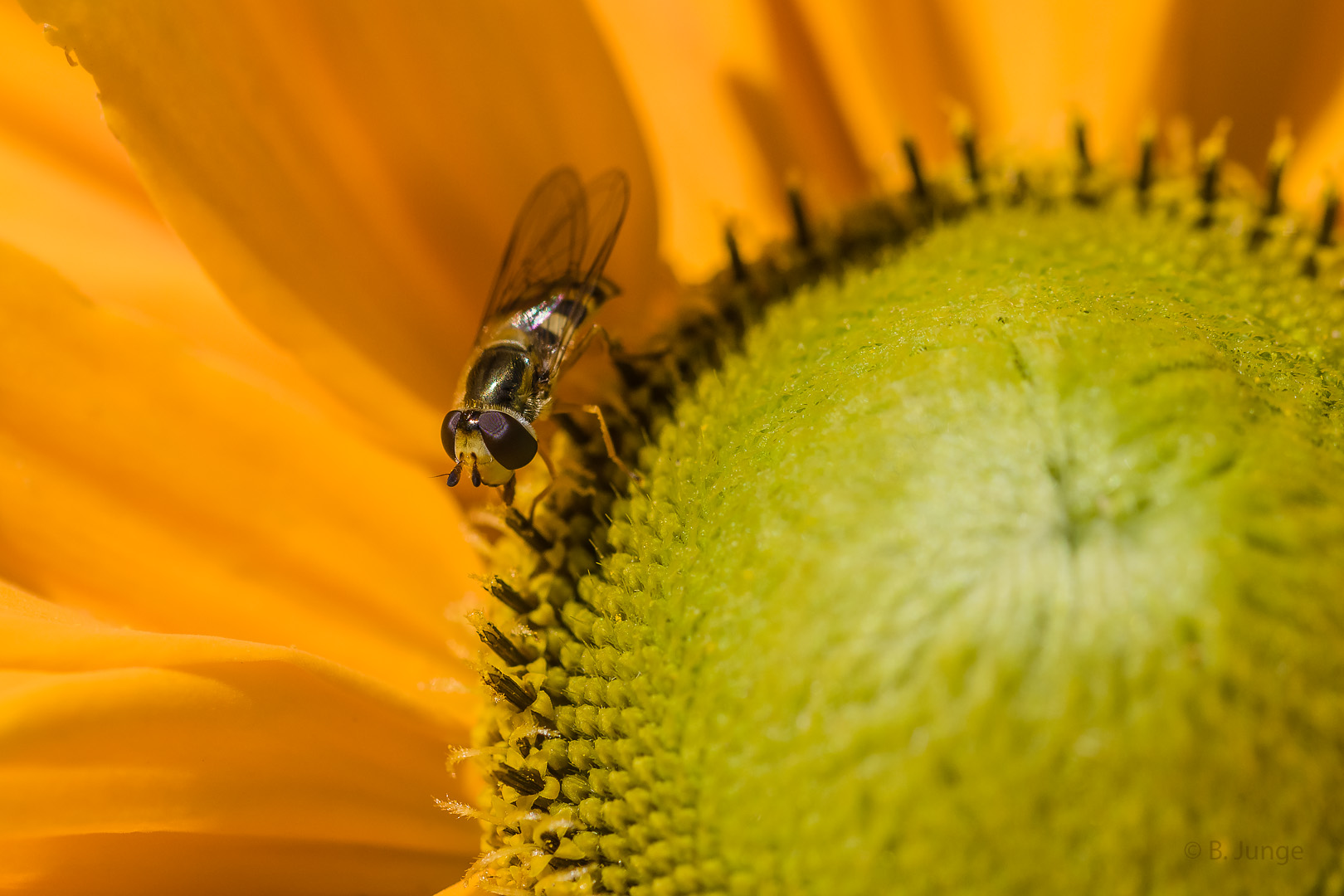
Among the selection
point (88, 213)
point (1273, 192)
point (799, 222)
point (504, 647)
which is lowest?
point (504, 647)

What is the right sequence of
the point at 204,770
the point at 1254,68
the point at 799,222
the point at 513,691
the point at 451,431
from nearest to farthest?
the point at 204,770 < the point at 513,691 < the point at 451,431 < the point at 799,222 < the point at 1254,68

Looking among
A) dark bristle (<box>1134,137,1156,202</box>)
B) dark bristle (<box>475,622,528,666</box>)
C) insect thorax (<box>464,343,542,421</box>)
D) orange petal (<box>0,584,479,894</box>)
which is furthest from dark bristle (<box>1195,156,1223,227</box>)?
orange petal (<box>0,584,479,894</box>)

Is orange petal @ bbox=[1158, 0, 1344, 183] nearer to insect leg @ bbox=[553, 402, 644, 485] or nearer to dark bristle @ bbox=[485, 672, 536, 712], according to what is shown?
insect leg @ bbox=[553, 402, 644, 485]

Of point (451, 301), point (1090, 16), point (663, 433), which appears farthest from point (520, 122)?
point (1090, 16)

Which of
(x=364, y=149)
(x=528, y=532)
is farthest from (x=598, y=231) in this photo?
(x=528, y=532)

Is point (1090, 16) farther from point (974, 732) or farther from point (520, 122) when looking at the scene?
point (974, 732)

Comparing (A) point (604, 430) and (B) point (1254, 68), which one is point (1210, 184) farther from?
(A) point (604, 430)

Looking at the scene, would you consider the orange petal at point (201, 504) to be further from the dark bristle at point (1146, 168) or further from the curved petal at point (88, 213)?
the dark bristle at point (1146, 168)

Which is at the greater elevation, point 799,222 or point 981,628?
point 799,222
